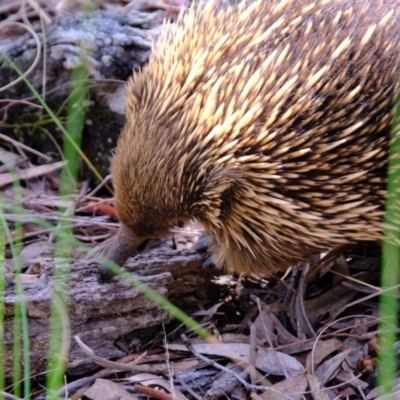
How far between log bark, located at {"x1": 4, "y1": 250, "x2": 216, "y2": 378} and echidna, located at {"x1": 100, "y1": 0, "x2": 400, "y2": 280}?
0.28 feet

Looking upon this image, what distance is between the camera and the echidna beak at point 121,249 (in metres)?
2.07

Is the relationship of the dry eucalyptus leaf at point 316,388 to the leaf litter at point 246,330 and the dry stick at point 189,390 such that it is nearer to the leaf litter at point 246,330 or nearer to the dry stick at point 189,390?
the leaf litter at point 246,330

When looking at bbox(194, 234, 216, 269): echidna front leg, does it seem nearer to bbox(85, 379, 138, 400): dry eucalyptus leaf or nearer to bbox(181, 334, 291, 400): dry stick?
bbox(181, 334, 291, 400): dry stick

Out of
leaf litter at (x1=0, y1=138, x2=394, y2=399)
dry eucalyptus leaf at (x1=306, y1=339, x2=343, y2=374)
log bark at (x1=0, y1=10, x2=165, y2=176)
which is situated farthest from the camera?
log bark at (x1=0, y1=10, x2=165, y2=176)

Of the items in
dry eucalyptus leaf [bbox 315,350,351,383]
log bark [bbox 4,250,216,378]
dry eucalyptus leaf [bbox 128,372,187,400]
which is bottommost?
dry eucalyptus leaf [bbox 128,372,187,400]

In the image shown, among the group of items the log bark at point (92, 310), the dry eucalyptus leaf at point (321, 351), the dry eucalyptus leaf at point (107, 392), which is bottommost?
the dry eucalyptus leaf at point (107, 392)

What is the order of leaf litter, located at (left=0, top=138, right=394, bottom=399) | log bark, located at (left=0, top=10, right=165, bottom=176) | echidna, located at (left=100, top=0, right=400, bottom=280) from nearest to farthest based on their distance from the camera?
echidna, located at (left=100, top=0, right=400, bottom=280) → leaf litter, located at (left=0, top=138, right=394, bottom=399) → log bark, located at (left=0, top=10, right=165, bottom=176)

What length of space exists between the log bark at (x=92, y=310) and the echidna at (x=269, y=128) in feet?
0.28

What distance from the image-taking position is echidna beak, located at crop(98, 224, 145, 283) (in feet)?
6.79

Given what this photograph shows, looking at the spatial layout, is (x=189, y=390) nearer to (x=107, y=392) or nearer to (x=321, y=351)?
(x=107, y=392)

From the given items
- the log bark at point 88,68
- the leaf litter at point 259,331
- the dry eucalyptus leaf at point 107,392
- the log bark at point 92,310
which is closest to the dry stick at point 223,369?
the leaf litter at point 259,331

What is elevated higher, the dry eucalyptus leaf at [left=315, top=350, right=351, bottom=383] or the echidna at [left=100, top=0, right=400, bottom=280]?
the echidna at [left=100, top=0, right=400, bottom=280]

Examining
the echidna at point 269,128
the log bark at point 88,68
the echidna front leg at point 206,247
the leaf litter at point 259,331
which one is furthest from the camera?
the log bark at point 88,68

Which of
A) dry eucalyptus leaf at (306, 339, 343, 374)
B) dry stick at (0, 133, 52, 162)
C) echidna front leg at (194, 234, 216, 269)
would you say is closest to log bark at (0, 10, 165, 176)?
dry stick at (0, 133, 52, 162)
